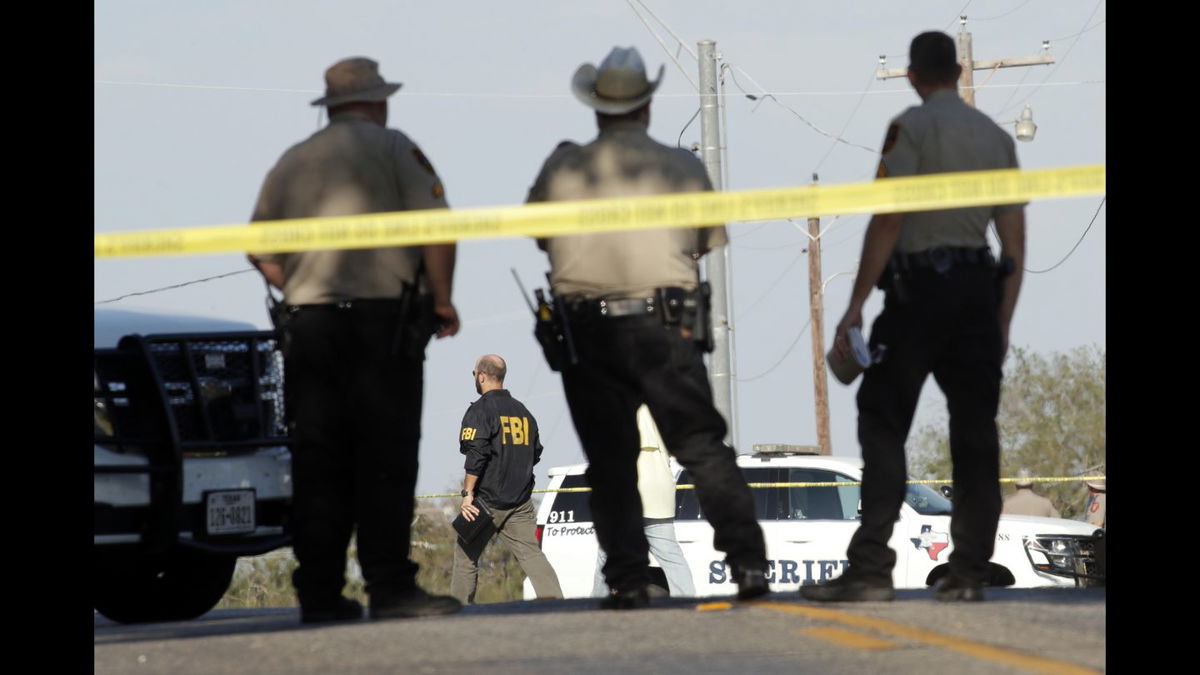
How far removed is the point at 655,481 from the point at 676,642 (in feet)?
19.2

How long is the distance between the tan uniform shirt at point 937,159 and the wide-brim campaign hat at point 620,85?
3.09 feet

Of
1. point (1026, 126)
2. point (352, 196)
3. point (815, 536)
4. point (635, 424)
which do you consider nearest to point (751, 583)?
point (635, 424)

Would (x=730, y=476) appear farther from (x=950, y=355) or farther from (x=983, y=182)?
(x=983, y=182)

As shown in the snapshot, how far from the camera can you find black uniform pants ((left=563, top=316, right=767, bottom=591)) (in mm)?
7039

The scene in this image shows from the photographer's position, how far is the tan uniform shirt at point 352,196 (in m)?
7.03

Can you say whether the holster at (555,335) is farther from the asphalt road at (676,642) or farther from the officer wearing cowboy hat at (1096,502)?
the officer wearing cowboy hat at (1096,502)

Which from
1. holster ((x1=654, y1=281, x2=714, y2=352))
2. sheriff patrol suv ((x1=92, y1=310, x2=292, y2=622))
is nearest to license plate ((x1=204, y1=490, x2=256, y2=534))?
sheriff patrol suv ((x1=92, y1=310, x2=292, y2=622))

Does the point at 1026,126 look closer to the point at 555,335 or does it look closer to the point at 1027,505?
the point at 1027,505

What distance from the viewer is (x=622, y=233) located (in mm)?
7043

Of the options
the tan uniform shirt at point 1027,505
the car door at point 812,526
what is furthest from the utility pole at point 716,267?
the car door at point 812,526

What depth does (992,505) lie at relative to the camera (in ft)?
23.5
